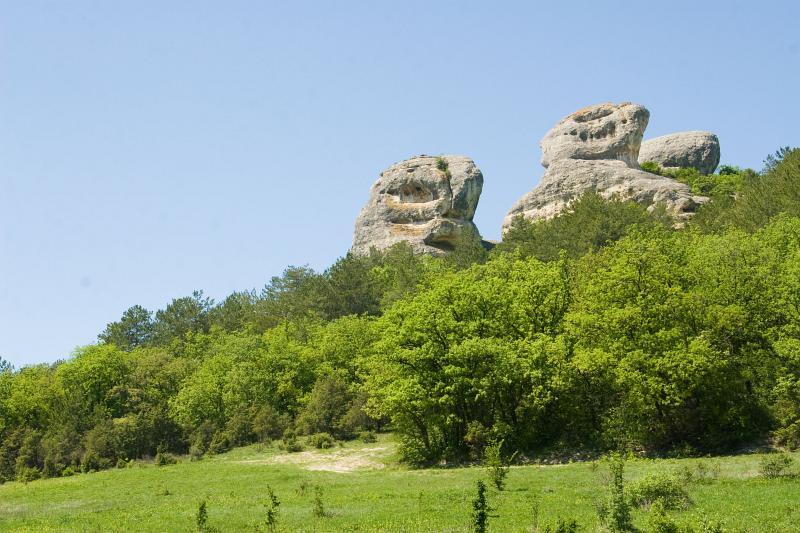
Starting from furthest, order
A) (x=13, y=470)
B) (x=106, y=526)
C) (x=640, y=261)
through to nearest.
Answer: (x=13, y=470)
(x=640, y=261)
(x=106, y=526)

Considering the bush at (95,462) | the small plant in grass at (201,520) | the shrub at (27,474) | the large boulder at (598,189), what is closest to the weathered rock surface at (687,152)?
the large boulder at (598,189)

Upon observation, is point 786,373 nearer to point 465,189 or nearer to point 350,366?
point 350,366

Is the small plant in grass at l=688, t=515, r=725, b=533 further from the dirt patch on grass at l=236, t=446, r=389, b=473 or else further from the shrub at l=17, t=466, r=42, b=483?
the shrub at l=17, t=466, r=42, b=483

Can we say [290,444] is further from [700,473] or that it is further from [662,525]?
[662,525]

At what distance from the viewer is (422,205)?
10294cm

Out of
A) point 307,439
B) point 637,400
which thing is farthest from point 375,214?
point 637,400

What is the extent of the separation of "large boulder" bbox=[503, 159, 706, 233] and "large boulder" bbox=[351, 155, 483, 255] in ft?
19.5

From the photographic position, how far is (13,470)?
62531mm

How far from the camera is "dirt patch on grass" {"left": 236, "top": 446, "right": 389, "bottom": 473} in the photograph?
4669 cm

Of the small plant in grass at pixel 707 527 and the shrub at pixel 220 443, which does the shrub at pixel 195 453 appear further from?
the small plant in grass at pixel 707 527

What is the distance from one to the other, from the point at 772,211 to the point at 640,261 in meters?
24.3

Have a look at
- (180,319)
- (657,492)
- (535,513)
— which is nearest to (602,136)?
(180,319)

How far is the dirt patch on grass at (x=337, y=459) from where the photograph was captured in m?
46.7

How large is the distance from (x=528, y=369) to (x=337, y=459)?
13.5 m
